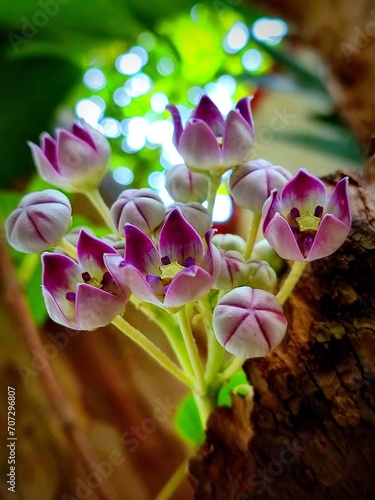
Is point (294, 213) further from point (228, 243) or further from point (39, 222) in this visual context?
point (39, 222)

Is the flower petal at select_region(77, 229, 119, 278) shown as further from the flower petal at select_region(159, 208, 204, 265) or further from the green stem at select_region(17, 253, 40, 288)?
the green stem at select_region(17, 253, 40, 288)

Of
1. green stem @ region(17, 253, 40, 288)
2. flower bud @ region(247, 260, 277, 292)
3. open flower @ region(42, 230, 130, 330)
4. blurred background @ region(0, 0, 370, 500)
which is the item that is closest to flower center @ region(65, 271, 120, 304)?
open flower @ region(42, 230, 130, 330)

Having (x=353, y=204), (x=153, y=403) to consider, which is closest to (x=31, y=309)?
(x=153, y=403)

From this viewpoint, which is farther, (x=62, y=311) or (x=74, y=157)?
(x=74, y=157)

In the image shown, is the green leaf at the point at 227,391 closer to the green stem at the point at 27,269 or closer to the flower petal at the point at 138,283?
the flower petal at the point at 138,283

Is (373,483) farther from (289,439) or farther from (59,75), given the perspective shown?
(59,75)

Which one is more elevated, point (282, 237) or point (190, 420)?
point (282, 237)

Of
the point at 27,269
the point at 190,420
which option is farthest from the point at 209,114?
the point at 27,269

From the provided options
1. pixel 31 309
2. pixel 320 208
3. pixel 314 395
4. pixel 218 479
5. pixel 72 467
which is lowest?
pixel 72 467
